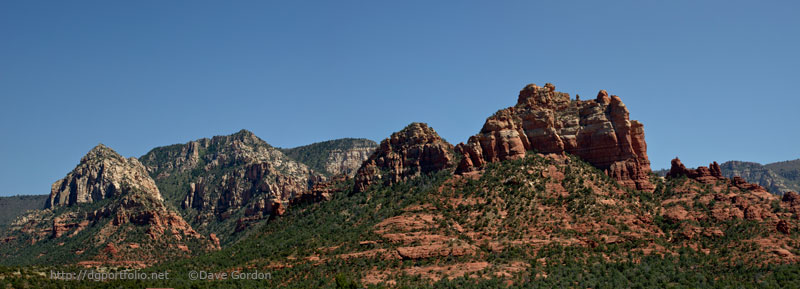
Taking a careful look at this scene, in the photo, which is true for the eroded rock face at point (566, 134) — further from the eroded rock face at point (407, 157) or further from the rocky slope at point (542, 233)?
the eroded rock face at point (407, 157)

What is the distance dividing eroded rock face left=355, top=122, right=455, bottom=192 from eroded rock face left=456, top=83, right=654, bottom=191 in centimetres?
603

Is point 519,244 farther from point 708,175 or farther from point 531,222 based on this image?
point 708,175

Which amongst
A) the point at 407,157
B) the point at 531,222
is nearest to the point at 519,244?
the point at 531,222

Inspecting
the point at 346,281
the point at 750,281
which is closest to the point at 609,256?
the point at 750,281

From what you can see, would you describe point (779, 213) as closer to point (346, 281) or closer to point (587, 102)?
point (587, 102)

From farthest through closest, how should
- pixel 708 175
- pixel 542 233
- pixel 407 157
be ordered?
pixel 407 157 < pixel 708 175 < pixel 542 233

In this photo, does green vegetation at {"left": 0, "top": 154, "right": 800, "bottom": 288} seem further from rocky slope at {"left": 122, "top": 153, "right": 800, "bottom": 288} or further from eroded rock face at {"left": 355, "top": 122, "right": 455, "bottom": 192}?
eroded rock face at {"left": 355, "top": 122, "right": 455, "bottom": 192}

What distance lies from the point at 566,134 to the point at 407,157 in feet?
110

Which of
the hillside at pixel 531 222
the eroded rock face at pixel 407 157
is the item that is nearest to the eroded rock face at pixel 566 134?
the hillside at pixel 531 222

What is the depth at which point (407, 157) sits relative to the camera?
148 m

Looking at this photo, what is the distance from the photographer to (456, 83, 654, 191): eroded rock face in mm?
130000

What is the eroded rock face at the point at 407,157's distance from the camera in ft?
Result: 472

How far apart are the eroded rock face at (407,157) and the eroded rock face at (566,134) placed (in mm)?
6030

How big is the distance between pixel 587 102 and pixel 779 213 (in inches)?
1556
